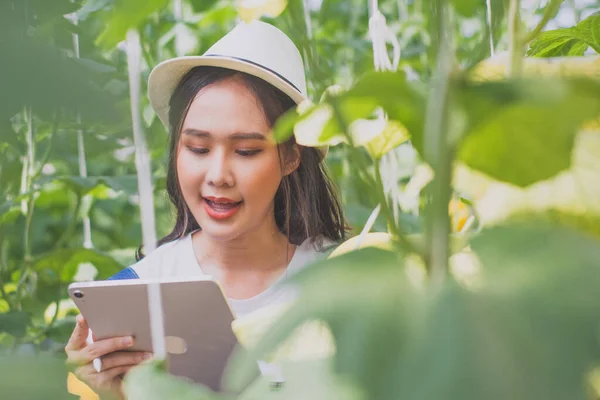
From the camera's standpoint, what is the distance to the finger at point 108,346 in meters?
0.94

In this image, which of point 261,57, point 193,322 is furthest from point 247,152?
point 193,322

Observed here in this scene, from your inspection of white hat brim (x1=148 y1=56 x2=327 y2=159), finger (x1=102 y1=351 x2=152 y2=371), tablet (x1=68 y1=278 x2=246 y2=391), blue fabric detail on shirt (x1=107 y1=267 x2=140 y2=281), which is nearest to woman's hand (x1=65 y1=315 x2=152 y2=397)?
finger (x1=102 y1=351 x2=152 y2=371)

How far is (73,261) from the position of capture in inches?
58.8

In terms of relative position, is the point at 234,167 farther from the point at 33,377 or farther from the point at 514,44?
the point at 33,377

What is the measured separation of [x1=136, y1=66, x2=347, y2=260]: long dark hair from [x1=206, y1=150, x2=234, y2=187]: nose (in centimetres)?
9

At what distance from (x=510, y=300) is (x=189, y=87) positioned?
107 centimetres

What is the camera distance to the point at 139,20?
207 mm

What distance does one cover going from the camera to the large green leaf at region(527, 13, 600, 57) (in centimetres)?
57

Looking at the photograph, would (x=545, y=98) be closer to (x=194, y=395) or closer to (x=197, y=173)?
(x=194, y=395)

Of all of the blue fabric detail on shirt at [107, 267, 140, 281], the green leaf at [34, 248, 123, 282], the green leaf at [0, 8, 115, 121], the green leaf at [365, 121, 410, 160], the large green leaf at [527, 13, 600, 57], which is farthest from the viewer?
the green leaf at [34, 248, 123, 282]

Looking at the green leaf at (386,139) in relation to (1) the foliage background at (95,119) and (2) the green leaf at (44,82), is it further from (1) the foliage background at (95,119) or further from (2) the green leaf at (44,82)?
(2) the green leaf at (44,82)

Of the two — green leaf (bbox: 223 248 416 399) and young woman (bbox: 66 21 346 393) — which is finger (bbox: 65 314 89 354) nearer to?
young woman (bbox: 66 21 346 393)

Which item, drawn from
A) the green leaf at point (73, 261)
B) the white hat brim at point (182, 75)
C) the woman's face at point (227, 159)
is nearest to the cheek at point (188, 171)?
the woman's face at point (227, 159)

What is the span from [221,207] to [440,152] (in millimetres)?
954
